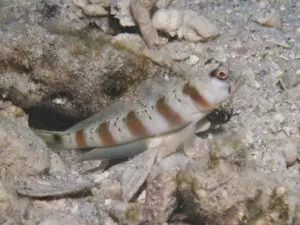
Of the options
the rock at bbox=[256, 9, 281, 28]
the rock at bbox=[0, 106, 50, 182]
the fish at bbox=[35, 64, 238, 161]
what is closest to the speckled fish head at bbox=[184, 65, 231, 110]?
the fish at bbox=[35, 64, 238, 161]

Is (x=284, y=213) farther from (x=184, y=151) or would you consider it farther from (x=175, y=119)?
(x=175, y=119)

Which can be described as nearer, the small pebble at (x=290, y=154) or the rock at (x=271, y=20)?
the small pebble at (x=290, y=154)

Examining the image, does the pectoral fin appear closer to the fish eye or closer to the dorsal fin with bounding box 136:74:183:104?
the dorsal fin with bounding box 136:74:183:104

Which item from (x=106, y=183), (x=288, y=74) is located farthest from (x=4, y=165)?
(x=288, y=74)

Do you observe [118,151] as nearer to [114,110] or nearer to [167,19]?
[114,110]

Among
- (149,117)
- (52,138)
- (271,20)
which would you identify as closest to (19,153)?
(52,138)

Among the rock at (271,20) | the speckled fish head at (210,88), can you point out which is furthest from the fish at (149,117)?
the rock at (271,20)

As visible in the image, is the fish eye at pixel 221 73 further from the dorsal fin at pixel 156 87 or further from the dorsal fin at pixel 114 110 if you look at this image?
the dorsal fin at pixel 114 110
